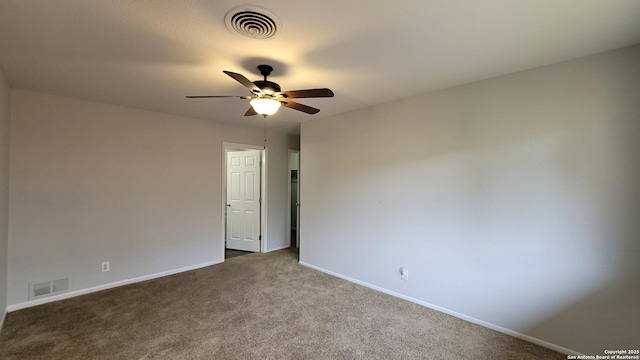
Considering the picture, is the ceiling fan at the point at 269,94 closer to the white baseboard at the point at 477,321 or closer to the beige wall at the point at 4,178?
the beige wall at the point at 4,178

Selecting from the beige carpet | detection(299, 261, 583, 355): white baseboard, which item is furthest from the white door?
detection(299, 261, 583, 355): white baseboard

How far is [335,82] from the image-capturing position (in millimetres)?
2578

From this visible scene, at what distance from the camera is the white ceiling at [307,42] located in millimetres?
1501

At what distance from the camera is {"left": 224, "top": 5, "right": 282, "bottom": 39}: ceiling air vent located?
4.98 ft

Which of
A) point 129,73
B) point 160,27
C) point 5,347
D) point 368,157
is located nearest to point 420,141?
point 368,157

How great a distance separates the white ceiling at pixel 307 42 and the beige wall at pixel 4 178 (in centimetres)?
18

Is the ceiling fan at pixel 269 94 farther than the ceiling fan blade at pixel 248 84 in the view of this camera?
Yes

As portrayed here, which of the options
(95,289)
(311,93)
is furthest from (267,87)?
(95,289)

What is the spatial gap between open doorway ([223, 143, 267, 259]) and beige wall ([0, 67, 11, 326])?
8.48 feet

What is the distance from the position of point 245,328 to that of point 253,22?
2487 mm

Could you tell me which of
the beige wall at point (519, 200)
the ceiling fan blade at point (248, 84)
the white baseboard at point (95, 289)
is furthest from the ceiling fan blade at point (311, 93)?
the white baseboard at point (95, 289)

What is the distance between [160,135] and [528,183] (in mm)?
4356

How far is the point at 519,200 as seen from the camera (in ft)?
7.57

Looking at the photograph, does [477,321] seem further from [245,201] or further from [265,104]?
[245,201]
